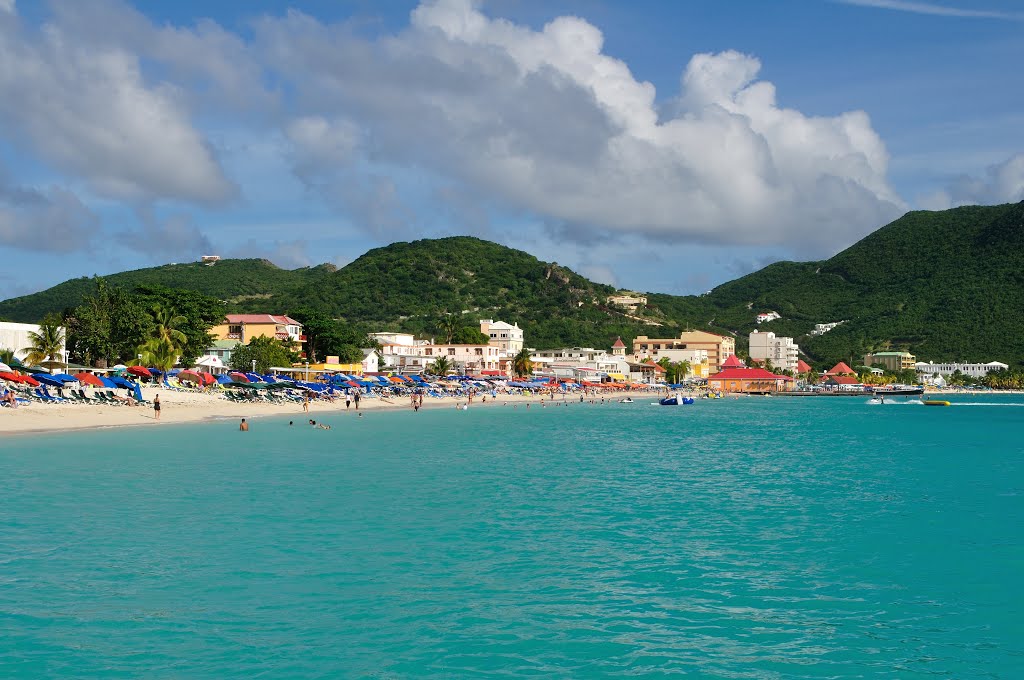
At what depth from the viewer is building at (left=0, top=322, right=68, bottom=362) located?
6638cm

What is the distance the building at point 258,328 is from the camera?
108438 millimetres

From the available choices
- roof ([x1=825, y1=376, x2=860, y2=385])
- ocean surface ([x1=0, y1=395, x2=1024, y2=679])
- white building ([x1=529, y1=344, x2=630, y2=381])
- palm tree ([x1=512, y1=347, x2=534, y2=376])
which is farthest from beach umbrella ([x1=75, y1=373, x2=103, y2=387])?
roof ([x1=825, y1=376, x2=860, y2=385])

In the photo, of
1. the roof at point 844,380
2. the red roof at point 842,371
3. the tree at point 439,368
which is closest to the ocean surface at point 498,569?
the tree at point 439,368

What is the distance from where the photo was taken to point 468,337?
157 metres

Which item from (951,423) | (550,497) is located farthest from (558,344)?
(550,497)

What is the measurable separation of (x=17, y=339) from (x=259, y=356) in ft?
83.5

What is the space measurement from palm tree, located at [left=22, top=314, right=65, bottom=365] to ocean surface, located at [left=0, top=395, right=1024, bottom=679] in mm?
28571

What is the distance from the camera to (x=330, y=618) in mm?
14680

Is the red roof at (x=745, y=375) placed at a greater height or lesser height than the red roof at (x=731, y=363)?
lesser

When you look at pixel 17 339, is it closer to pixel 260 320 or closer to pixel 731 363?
pixel 260 320

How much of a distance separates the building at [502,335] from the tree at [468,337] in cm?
228

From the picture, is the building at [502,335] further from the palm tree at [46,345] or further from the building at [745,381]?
the palm tree at [46,345]

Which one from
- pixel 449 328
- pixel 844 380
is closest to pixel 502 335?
pixel 449 328

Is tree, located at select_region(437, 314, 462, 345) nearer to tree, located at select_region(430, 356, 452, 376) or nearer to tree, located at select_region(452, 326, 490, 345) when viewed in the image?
tree, located at select_region(452, 326, 490, 345)
